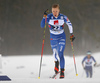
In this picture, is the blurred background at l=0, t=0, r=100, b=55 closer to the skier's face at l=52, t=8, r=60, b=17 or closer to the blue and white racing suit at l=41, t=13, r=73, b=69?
the blue and white racing suit at l=41, t=13, r=73, b=69

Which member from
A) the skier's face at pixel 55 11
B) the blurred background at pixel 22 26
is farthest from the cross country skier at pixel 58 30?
the blurred background at pixel 22 26

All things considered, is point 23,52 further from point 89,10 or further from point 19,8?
point 89,10

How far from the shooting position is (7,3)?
822 inches

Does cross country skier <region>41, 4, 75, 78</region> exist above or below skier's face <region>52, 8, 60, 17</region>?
below

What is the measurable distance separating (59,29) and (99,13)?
29.2m

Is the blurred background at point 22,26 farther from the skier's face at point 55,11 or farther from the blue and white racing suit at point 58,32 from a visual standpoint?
the skier's face at point 55,11

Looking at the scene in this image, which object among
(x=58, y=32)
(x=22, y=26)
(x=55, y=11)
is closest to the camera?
(x=55, y=11)

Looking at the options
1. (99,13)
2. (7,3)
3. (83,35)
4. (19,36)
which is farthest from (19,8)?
(99,13)

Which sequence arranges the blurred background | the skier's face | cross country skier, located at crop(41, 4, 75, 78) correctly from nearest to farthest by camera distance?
the skier's face
cross country skier, located at crop(41, 4, 75, 78)
the blurred background

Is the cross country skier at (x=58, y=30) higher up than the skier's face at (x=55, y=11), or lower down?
lower down

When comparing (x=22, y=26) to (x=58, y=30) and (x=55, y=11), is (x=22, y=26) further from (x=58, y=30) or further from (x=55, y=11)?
(x=55, y=11)

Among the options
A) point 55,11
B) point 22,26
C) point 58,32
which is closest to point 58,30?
point 58,32

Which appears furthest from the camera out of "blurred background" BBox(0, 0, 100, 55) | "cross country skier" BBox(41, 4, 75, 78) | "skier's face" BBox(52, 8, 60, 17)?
"blurred background" BBox(0, 0, 100, 55)

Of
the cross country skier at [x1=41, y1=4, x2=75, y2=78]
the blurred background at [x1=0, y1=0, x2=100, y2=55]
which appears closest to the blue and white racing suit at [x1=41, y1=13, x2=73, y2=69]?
the cross country skier at [x1=41, y1=4, x2=75, y2=78]
